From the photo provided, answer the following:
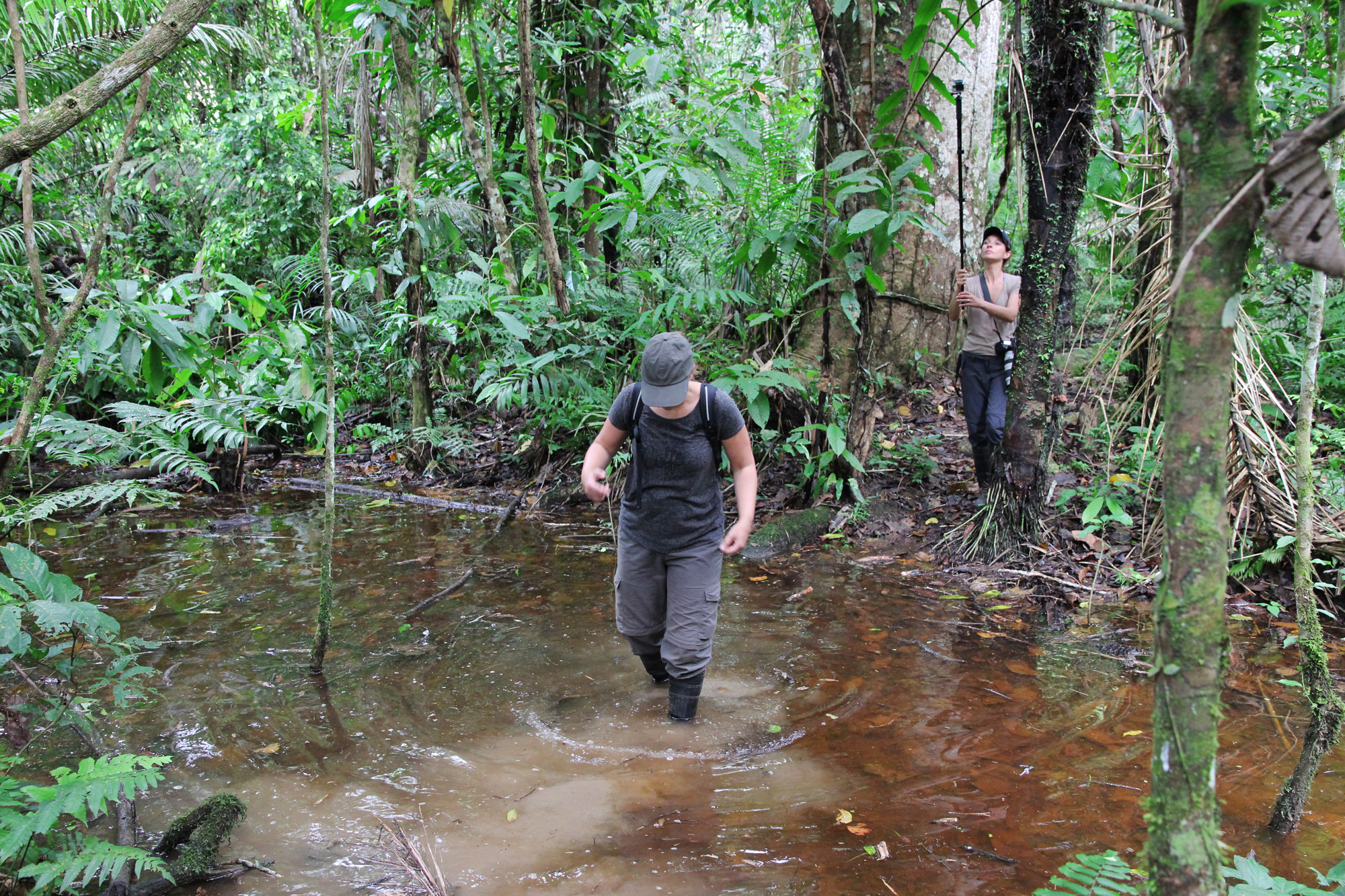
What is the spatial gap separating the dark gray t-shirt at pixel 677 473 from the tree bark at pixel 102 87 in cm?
213

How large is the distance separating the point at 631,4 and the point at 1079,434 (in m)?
6.08

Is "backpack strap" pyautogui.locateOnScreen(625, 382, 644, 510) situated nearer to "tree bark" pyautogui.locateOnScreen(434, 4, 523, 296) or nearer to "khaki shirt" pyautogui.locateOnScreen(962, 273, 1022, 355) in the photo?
"khaki shirt" pyautogui.locateOnScreen(962, 273, 1022, 355)

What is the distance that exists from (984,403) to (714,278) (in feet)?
8.39

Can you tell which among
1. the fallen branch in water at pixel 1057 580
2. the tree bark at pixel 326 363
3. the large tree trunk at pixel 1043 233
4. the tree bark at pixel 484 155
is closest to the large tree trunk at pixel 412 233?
the tree bark at pixel 484 155

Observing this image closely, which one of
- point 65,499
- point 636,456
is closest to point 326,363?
point 65,499

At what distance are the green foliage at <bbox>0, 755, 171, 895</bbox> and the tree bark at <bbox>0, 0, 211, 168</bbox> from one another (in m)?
1.78

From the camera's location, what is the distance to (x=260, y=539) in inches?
284

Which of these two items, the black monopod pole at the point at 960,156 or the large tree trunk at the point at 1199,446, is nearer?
the large tree trunk at the point at 1199,446

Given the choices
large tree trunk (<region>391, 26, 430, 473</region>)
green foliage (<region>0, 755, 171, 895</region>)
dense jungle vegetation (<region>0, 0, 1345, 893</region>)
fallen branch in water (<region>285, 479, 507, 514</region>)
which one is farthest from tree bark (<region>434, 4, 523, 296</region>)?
green foliage (<region>0, 755, 171, 895</region>)

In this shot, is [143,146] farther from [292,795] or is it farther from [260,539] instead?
[292,795]

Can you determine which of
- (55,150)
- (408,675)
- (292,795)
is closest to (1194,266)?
(292,795)

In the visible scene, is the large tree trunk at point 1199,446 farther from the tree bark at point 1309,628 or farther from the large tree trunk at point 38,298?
the large tree trunk at point 38,298

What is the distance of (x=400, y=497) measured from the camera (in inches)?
337

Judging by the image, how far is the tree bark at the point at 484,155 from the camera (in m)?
7.67
